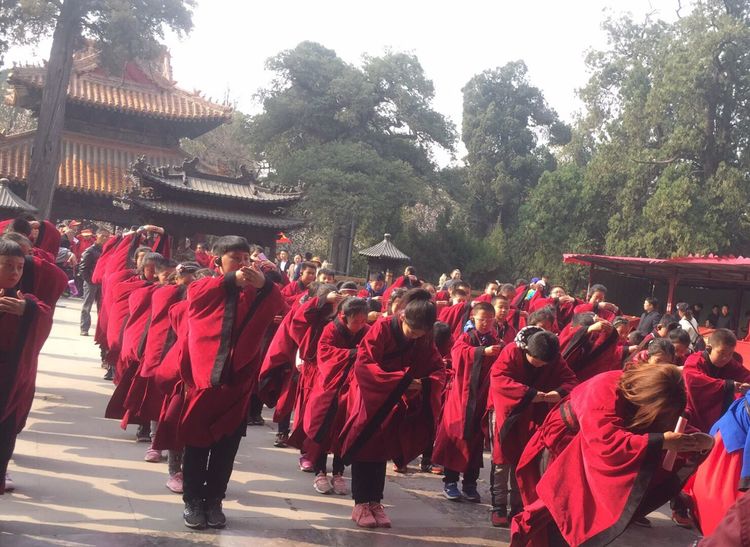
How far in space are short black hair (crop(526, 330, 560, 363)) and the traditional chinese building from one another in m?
12.6

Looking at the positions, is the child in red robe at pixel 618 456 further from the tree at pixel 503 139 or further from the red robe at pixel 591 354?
the tree at pixel 503 139

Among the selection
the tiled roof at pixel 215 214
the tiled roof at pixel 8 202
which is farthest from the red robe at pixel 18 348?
the tiled roof at pixel 215 214

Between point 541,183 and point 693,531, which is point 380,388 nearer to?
point 693,531

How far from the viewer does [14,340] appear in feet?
13.1

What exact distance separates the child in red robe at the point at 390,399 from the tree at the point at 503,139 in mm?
30955

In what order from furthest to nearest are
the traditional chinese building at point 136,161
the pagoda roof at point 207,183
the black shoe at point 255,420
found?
the traditional chinese building at point 136,161 < the pagoda roof at point 207,183 < the black shoe at point 255,420

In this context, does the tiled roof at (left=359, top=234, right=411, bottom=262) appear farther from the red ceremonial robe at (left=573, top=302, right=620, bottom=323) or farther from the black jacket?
the red ceremonial robe at (left=573, top=302, right=620, bottom=323)

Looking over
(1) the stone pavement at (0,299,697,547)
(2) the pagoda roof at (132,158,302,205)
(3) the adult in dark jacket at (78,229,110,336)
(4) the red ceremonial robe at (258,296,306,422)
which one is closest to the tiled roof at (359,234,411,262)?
(2) the pagoda roof at (132,158,302,205)

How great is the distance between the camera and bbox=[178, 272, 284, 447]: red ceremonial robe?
14.5ft

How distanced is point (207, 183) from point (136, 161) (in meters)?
1.93

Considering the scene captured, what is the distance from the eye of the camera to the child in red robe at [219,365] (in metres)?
4.41

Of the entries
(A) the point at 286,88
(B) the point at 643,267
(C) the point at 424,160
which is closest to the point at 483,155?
(C) the point at 424,160

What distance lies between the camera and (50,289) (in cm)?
477

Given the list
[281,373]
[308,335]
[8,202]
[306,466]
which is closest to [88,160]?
[8,202]
